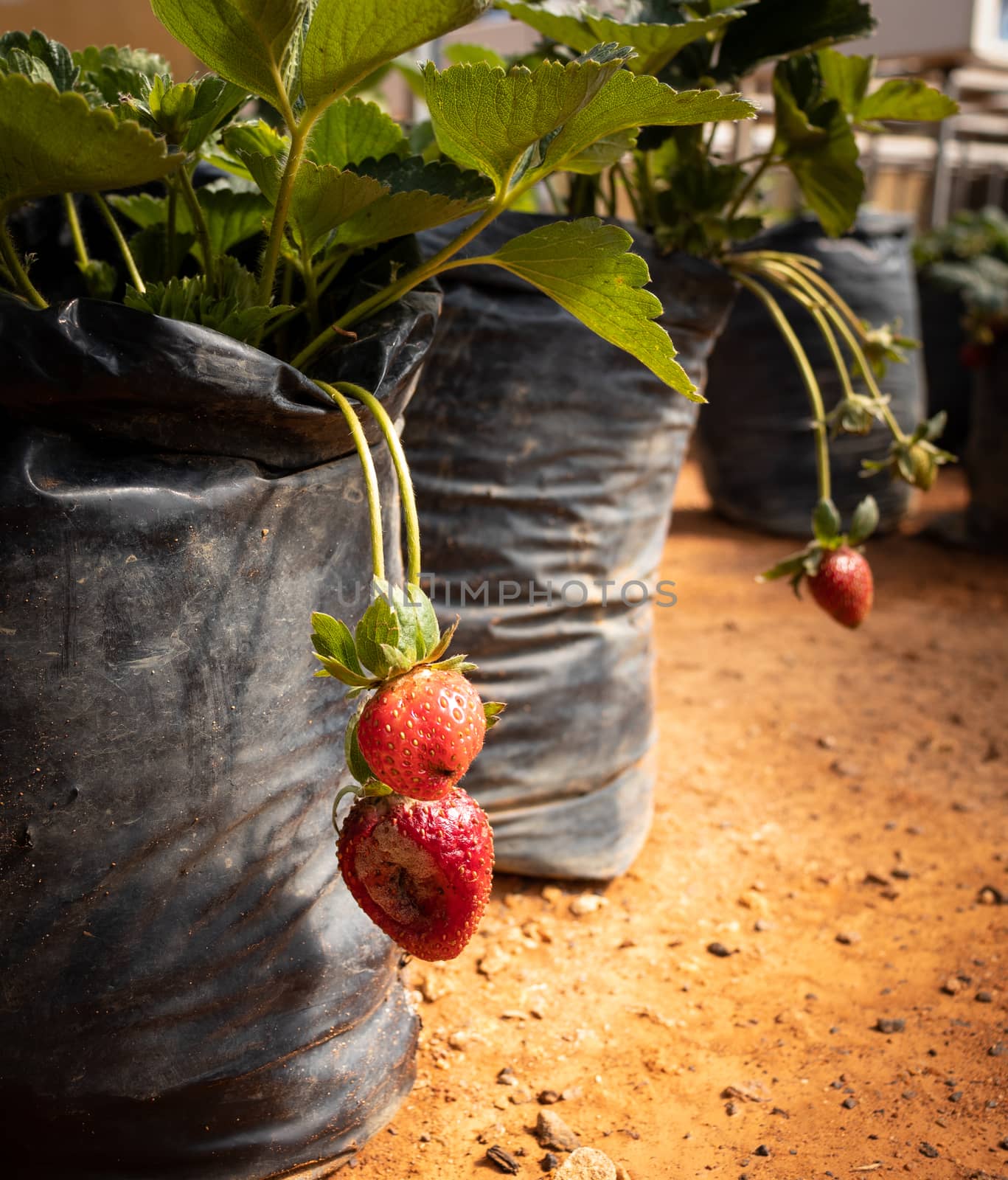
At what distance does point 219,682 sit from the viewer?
0.90m

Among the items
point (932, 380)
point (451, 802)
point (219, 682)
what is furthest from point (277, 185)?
point (932, 380)

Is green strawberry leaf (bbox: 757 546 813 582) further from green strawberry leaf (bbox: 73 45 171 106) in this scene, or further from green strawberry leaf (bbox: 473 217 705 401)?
green strawberry leaf (bbox: 73 45 171 106)

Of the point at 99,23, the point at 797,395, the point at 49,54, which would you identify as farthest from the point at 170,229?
the point at 99,23

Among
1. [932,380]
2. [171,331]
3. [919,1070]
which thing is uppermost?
[171,331]

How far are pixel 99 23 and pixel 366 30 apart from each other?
4646mm

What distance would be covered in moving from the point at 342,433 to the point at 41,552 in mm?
261

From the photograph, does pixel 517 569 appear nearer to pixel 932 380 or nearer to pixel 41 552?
pixel 41 552

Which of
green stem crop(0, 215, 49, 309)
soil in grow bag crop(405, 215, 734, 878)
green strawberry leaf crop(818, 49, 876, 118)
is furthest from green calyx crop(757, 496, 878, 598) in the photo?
green stem crop(0, 215, 49, 309)

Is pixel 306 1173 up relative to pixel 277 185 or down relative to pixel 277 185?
down

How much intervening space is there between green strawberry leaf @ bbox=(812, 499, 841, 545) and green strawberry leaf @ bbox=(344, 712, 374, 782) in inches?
30.5

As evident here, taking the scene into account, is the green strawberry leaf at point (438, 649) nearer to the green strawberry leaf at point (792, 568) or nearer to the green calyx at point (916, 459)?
the green strawberry leaf at point (792, 568)

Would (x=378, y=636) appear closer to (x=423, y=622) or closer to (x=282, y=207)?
(x=423, y=622)

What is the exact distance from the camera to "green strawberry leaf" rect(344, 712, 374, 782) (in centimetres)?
77

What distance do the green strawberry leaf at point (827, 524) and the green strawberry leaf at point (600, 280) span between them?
0.50 m
